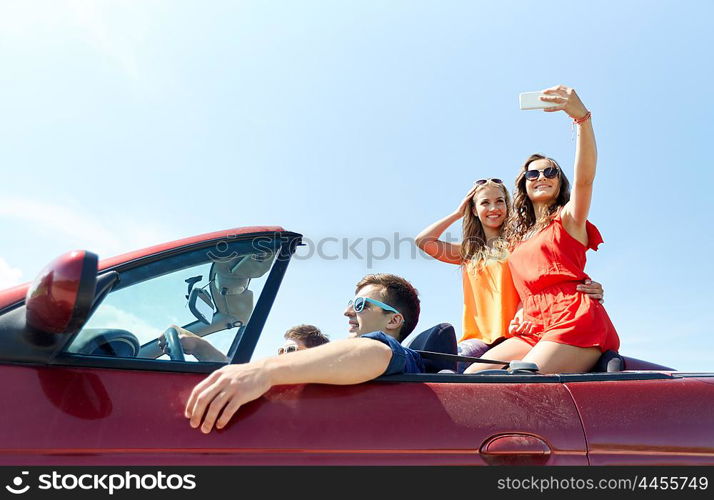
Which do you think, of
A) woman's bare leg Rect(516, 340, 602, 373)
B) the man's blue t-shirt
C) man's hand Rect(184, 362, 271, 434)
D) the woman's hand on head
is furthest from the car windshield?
the woman's hand on head

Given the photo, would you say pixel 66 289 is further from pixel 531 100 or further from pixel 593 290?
pixel 593 290

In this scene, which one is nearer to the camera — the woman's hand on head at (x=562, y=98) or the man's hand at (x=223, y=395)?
the man's hand at (x=223, y=395)

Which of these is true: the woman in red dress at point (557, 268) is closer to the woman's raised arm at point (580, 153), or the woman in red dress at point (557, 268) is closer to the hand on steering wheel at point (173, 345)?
the woman's raised arm at point (580, 153)

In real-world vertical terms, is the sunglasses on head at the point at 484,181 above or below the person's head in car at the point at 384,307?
above

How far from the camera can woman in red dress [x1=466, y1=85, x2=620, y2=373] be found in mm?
2719

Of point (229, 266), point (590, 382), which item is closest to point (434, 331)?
point (590, 382)

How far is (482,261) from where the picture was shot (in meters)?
3.73

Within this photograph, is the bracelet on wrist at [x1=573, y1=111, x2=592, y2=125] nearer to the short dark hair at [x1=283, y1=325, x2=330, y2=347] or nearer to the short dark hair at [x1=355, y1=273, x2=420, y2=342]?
the short dark hair at [x1=355, y1=273, x2=420, y2=342]

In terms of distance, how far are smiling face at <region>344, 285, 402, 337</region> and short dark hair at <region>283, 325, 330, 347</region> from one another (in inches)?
54.6

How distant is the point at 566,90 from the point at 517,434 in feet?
5.83

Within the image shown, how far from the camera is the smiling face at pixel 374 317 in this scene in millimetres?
2748

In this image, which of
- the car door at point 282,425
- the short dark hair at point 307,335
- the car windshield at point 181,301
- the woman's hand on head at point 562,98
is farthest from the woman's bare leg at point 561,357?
the short dark hair at point 307,335

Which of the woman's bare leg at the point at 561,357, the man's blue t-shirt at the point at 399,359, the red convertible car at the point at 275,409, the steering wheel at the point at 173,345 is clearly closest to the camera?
the red convertible car at the point at 275,409

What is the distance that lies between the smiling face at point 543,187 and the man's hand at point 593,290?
59 centimetres
